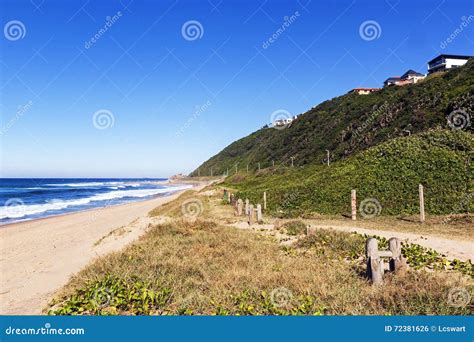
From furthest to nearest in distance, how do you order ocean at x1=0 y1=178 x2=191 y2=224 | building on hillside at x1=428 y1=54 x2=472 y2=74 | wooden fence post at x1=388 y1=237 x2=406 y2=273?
building on hillside at x1=428 y1=54 x2=472 y2=74 → ocean at x1=0 y1=178 x2=191 y2=224 → wooden fence post at x1=388 y1=237 x2=406 y2=273

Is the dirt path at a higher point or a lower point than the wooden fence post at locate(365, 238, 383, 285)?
lower

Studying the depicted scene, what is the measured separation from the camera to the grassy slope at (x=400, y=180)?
1936cm

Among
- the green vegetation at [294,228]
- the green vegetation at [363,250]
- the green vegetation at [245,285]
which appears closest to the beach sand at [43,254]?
the green vegetation at [245,285]

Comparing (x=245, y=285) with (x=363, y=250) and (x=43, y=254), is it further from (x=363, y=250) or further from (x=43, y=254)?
(x=43, y=254)

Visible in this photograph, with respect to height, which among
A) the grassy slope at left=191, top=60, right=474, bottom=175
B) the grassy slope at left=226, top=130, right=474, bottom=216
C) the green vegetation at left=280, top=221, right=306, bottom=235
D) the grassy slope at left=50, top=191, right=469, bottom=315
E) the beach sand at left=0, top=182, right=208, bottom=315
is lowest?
the beach sand at left=0, top=182, right=208, bottom=315

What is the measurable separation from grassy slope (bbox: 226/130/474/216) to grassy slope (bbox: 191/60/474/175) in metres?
8.80

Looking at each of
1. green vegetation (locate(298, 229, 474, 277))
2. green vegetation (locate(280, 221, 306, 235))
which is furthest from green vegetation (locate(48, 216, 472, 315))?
green vegetation (locate(280, 221, 306, 235))

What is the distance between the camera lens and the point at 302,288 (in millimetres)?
7543

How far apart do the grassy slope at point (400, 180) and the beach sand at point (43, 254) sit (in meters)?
11.9

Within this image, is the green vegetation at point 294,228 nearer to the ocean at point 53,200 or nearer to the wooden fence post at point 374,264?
the wooden fence post at point 374,264

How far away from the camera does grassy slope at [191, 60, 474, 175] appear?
118 feet

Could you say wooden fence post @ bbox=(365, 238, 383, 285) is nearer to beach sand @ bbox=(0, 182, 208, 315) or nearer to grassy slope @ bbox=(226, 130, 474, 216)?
beach sand @ bbox=(0, 182, 208, 315)

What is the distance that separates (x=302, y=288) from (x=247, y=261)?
101 inches

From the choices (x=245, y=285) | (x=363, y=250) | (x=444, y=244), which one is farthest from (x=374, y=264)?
(x=444, y=244)
